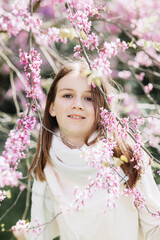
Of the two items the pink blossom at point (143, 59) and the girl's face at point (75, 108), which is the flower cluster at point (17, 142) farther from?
the pink blossom at point (143, 59)

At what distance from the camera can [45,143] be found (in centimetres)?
186

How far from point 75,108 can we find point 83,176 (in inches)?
13.1

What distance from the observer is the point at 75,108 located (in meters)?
1.65

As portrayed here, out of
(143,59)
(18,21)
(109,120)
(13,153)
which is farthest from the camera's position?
(143,59)

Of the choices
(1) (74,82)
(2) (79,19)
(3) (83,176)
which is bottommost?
(3) (83,176)

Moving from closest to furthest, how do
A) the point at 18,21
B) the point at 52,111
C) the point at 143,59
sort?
the point at 18,21 < the point at 52,111 < the point at 143,59

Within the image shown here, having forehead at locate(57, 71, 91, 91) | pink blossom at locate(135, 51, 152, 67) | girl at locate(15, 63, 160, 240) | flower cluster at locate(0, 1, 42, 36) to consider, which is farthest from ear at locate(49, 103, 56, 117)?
pink blossom at locate(135, 51, 152, 67)

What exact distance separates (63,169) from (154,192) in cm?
45

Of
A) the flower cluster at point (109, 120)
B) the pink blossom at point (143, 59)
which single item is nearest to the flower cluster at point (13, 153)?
the flower cluster at point (109, 120)

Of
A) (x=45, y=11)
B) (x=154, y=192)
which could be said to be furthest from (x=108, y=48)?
(x=45, y=11)

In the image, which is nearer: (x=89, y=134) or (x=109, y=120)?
(x=109, y=120)

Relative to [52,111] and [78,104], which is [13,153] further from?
[52,111]

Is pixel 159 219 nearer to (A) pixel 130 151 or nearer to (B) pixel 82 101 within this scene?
(A) pixel 130 151

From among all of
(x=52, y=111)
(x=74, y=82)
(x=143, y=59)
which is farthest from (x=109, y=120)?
(x=143, y=59)
